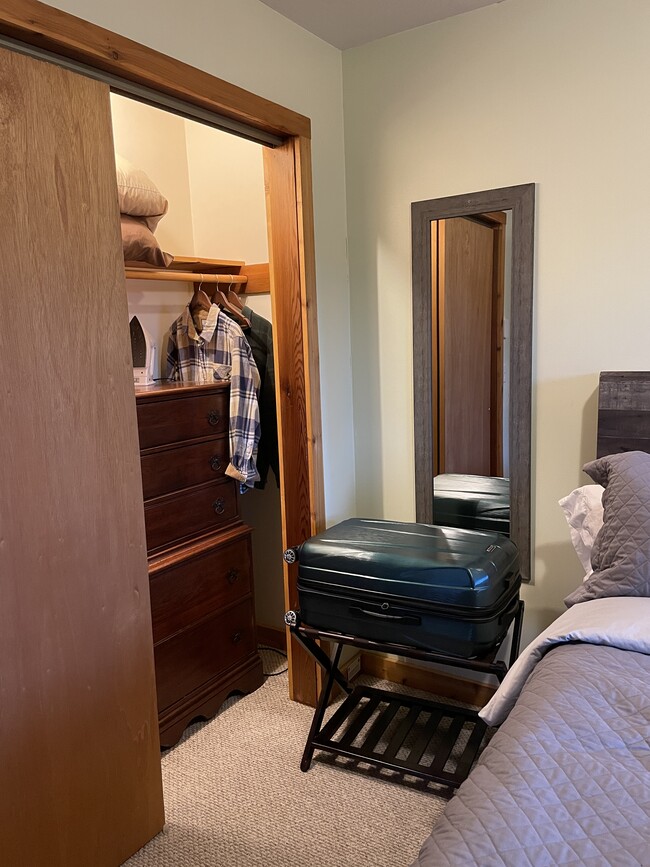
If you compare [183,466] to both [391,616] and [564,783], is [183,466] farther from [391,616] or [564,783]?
[564,783]

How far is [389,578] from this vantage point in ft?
6.69

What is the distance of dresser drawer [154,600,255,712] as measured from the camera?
236cm

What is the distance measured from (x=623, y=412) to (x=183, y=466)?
1.45 metres

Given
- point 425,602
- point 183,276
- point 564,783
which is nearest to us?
point 564,783

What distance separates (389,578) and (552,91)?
5.19ft

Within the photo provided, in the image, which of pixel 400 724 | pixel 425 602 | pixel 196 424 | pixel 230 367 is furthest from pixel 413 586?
pixel 230 367

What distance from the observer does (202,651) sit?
8.27 ft

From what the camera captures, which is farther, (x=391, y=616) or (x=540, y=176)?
(x=540, y=176)

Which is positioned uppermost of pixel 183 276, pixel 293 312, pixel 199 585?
pixel 183 276

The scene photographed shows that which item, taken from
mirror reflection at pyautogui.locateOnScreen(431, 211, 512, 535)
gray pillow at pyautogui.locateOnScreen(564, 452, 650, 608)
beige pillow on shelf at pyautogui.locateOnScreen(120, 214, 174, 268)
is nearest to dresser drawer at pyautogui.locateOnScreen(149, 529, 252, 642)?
mirror reflection at pyautogui.locateOnScreen(431, 211, 512, 535)

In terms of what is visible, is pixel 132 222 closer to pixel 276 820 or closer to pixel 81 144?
pixel 81 144

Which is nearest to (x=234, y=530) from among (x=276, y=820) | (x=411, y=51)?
(x=276, y=820)

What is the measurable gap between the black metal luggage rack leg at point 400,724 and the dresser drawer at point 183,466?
0.63m

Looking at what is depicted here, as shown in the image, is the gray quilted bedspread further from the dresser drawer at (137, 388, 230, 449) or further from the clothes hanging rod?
the clothes hanging rod
